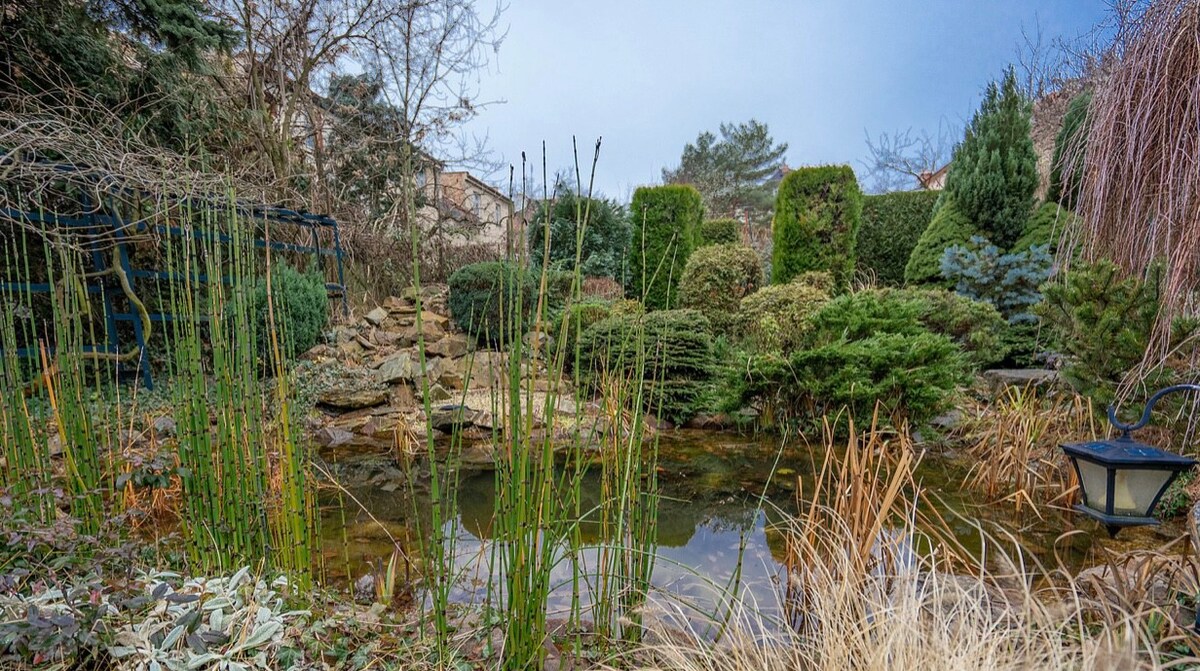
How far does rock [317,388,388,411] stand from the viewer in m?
4.28

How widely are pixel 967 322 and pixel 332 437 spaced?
4.85m

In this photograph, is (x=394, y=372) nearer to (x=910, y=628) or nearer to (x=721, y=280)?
(x=721, y=280)

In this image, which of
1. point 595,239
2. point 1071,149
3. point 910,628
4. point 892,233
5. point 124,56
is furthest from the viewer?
point 595,239

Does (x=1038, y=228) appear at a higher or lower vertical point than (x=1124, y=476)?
higher

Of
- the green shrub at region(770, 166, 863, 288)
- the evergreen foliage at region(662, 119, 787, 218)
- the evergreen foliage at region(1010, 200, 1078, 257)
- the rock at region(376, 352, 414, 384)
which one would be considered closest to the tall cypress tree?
the evergreen foliage at region(1010, 200, 1078, 257)

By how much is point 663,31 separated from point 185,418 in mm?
5522

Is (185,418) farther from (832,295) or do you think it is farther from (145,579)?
(832,295)

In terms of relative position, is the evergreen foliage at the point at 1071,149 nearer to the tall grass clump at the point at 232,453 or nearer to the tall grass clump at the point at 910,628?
the tall grass clump at the point at 910,628

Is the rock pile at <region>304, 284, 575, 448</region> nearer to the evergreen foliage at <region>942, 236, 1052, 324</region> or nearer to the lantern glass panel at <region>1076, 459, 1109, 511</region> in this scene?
the lantern glass panel at <region>1076, 459, 1109, 511</region>

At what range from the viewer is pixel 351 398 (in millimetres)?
4309

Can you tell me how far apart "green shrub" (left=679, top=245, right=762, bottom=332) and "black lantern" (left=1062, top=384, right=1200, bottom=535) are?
505 cm

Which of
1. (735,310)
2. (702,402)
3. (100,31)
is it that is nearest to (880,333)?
(702,402)

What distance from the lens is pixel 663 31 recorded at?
18.7 feet

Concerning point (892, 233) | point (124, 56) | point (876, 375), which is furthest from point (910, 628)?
point (892, 233)
